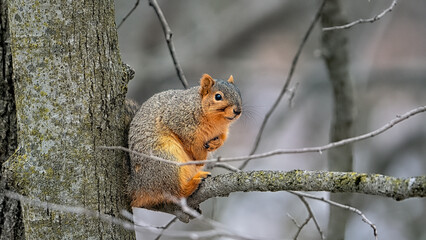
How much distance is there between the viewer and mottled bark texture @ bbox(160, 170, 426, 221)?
4.85ft

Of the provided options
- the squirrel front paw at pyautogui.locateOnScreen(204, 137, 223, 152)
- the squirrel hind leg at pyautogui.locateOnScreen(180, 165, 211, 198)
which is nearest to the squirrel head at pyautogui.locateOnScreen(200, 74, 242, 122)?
the squirrel front paw at pyautogui.locateOnScreen(204, 137, 223, 152)

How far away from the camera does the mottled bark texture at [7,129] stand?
2213 mm

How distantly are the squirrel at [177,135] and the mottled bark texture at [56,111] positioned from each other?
12.4 inches

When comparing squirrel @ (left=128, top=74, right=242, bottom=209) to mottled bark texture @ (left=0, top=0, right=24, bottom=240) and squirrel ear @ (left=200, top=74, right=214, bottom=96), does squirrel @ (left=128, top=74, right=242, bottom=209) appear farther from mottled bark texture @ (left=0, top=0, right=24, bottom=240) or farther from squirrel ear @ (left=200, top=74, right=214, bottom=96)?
mottled bark texture @ (left=0, top=0, right=24, bottom=240)

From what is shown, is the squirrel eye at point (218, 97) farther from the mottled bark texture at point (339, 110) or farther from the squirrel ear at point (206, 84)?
the mottled bark texture at point (339, 110)

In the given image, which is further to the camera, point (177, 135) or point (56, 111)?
point (177, 135)

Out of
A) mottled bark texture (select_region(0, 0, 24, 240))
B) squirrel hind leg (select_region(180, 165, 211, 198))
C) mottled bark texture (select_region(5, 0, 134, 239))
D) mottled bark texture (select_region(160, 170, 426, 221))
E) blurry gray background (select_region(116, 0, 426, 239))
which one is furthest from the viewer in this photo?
blurry gray background (select_region(116, 0, 426, 239))

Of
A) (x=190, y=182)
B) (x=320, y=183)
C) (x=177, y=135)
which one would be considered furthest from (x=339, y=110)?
(x=320, y=183)

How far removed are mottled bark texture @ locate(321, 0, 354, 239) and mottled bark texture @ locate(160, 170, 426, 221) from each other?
983 mm

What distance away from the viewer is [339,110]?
9.71 ft

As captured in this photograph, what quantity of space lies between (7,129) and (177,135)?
80 cm

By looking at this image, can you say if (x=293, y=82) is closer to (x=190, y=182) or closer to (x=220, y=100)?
(x=220, y=100)

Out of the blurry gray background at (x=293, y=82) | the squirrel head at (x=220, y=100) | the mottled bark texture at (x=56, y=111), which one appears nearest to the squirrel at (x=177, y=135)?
the squirrel head at (x=220, y=100)

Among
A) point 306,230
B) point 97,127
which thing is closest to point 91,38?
point 97,127
